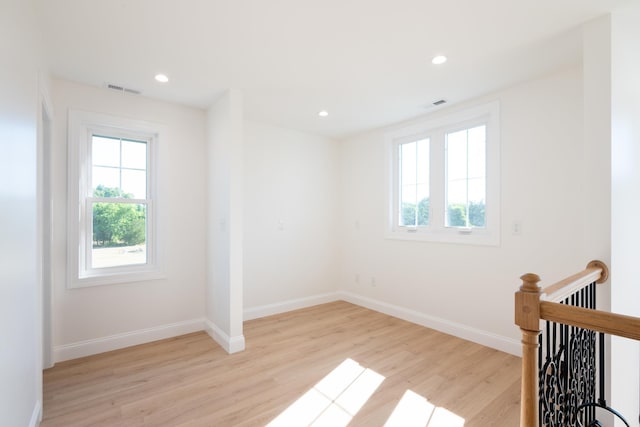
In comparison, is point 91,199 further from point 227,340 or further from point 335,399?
point 335,399

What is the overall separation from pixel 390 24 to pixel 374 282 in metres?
3.29

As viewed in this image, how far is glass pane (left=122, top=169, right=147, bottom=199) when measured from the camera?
3311 mm

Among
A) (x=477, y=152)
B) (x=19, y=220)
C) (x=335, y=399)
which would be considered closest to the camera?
(x=19, y=220)

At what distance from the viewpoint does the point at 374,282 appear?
14.5 feet

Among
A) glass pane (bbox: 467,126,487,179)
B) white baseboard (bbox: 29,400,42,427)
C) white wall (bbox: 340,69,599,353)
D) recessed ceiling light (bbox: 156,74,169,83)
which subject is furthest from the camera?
glass pane (bbox: 467,126,487,179)

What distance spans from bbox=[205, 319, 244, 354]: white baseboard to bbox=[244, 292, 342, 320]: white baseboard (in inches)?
25.7

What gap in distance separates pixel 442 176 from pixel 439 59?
4.90 feet

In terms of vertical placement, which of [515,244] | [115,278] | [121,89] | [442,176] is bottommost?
[115,278]

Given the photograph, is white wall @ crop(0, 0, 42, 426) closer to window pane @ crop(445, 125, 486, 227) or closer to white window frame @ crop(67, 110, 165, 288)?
white window frame @ crop(67, 110, 165, 288)

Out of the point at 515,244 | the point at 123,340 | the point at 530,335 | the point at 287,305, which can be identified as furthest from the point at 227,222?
the point at 515,244

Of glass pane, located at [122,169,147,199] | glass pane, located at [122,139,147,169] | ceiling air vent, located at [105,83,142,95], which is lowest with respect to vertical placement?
glass pane, located at [122,169,147,199]

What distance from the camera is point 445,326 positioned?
11.5 feet

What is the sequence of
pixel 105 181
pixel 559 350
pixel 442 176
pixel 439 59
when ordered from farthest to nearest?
pixel 442 176 < pixel 105 181 < pixel 439 59 < pixel 559 350

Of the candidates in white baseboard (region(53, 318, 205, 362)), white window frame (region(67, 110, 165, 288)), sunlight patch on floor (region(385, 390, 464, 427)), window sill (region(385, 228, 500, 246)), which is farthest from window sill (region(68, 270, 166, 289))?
window sill (region(385, 228, 500, 246))
